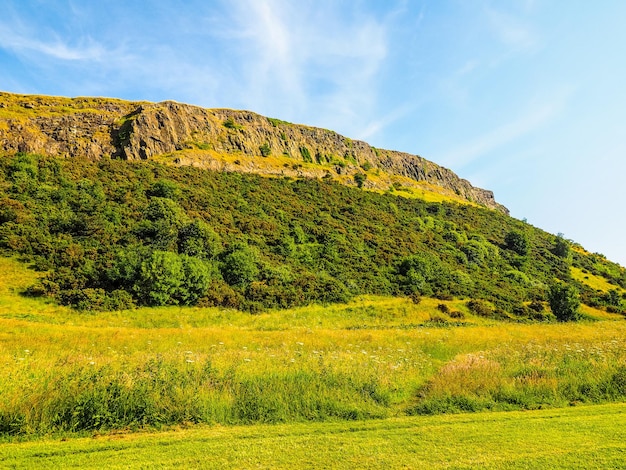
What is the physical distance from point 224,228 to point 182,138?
44216 millimetres

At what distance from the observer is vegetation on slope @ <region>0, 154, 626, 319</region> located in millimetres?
34656

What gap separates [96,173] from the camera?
192 ft

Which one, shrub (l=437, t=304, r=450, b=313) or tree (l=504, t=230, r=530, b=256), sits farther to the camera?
tree (l=504, t=230, r=530, b=256)

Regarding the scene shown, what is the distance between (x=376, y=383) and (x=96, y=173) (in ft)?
206

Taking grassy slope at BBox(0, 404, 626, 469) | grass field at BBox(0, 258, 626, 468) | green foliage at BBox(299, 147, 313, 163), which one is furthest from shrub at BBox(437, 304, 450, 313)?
green foliage at BBox(299, 147, 313, 163)

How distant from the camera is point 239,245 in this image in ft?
152

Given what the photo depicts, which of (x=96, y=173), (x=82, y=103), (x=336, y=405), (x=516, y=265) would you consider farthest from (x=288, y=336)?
(x=82, y=103)

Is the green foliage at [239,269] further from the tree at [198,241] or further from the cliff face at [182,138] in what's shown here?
the cliff face at [182,138]

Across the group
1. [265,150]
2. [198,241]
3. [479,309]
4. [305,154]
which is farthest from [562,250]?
[198,241]

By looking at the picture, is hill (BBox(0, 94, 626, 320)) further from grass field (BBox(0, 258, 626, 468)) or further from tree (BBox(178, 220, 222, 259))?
grass field (BBox(0, 258, 626, 468))

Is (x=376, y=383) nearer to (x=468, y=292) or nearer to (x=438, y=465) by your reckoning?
(x=438, y=465)

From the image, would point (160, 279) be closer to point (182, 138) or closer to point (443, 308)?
point (443, 308)

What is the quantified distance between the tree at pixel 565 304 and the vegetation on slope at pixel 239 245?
6.93ft

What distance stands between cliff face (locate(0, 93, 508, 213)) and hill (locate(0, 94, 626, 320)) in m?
0.45
